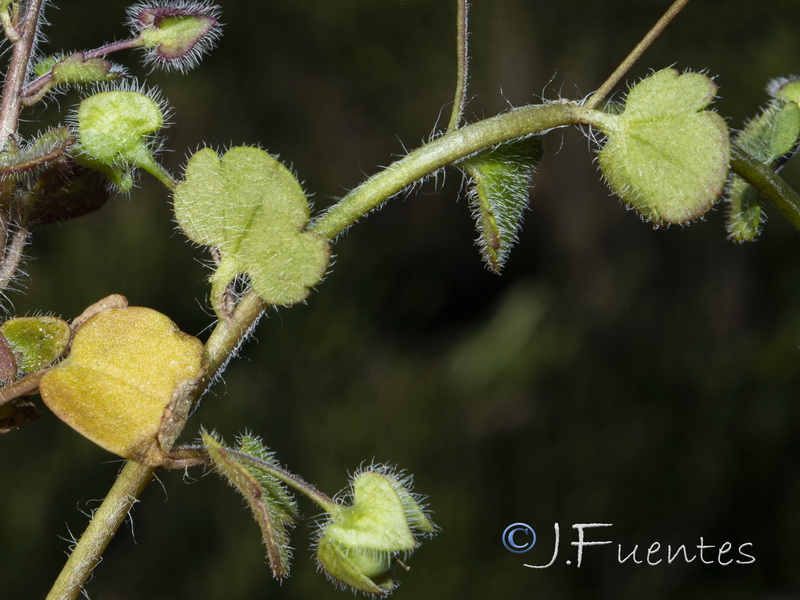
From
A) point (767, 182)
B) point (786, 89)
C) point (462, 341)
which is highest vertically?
point (462, 341)

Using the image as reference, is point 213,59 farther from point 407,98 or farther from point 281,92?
point 407,98

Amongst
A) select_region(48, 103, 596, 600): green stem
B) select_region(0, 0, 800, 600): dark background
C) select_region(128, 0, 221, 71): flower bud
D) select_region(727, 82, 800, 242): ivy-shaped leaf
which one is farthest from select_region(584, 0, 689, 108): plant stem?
select_region(0, 0, 800, 600): dark background

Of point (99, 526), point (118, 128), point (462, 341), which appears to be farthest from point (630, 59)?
point (462, 341)

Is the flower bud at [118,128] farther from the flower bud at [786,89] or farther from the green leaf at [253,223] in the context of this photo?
the flower bud at [786,89]

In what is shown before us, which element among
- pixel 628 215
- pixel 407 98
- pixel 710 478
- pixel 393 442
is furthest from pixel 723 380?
pixel 407 98

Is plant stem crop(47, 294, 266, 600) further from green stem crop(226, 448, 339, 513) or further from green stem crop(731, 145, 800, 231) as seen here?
green stem crop(731, 145, 800, 231)

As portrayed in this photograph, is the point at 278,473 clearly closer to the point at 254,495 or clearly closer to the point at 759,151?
the point at 254,495
